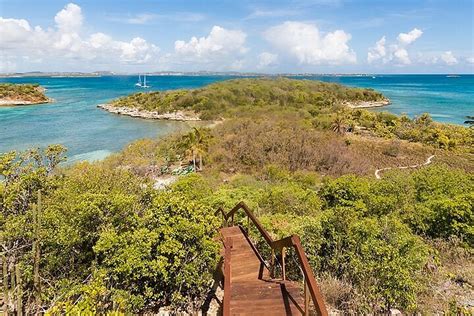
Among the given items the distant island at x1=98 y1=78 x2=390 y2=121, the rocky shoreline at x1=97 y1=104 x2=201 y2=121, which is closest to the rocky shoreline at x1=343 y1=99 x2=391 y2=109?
the distant island at x1=98 y1=78 x2=390 y2=121

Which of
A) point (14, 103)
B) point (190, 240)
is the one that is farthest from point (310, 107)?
point (14, 103)

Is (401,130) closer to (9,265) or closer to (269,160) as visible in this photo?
(269,160)

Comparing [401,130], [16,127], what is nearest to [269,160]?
[401,130]

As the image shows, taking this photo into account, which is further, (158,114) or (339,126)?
(158,114)

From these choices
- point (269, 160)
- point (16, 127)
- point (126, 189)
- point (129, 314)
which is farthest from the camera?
point (16, 127)

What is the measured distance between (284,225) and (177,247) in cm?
419

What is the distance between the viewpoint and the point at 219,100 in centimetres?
5706

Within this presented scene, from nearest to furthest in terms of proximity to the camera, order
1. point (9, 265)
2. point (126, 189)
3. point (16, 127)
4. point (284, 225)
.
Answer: point (9, 265), point (126, 189), point (284, 225), point (16, 127)

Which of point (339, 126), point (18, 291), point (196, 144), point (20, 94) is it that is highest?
point (20, 94)

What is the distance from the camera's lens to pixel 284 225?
27.9 feet

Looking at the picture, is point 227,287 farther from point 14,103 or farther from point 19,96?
point 19,96

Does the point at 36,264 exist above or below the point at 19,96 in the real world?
below

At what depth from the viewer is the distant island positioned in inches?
2148

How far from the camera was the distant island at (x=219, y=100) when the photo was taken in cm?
5456
